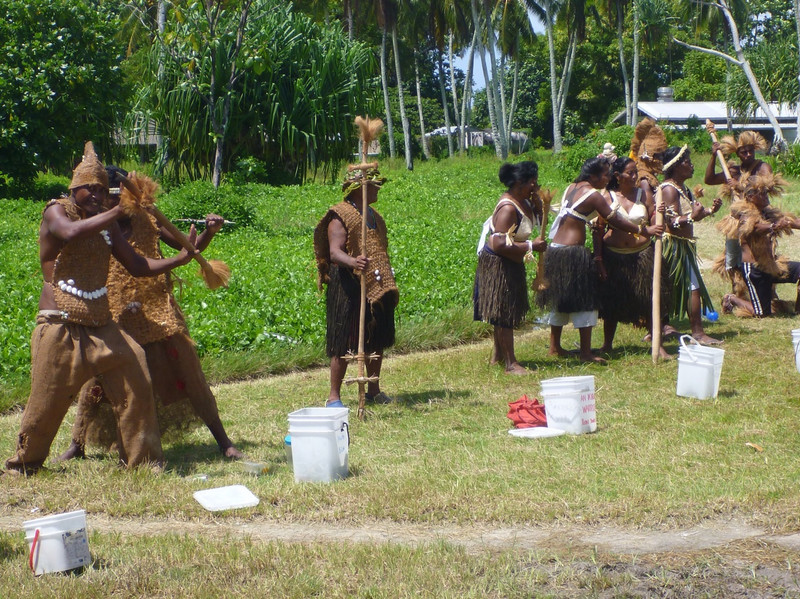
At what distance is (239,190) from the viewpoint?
22.0m

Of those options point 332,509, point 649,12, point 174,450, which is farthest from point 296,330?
point 649,12

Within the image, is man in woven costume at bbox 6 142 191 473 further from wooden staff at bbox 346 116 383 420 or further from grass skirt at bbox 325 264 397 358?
grass skirt at bbox 325 264 397 358

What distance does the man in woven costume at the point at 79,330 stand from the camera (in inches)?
210

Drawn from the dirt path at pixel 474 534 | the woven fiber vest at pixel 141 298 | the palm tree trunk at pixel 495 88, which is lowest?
the dirt path at pixel 474 534

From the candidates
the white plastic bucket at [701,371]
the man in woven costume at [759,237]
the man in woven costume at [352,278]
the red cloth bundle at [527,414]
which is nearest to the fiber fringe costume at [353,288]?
the man in woven costume at [352,278]

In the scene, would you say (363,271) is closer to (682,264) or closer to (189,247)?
(189,247)

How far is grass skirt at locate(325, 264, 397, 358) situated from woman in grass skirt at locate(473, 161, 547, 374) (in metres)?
1.33

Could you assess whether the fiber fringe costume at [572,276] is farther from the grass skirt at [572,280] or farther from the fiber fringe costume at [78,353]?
the fiber fringe costume at [78,353]

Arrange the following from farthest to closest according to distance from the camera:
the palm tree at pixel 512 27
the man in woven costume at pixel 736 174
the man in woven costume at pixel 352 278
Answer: the palm tree at pixel 512 27
the man in woven costume at pixel 736 174
the man in woven costume at pixel 352 278

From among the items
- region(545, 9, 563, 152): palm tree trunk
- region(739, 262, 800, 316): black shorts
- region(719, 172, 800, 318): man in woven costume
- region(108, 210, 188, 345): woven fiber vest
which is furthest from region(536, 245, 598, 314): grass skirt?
region(545, 9, 563, 152): palm tree trunk

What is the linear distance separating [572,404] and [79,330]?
299 cm

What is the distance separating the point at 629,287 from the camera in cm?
877

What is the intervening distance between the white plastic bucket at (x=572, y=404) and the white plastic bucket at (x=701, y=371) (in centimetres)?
110

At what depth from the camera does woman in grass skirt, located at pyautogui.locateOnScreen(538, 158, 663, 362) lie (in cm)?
841
